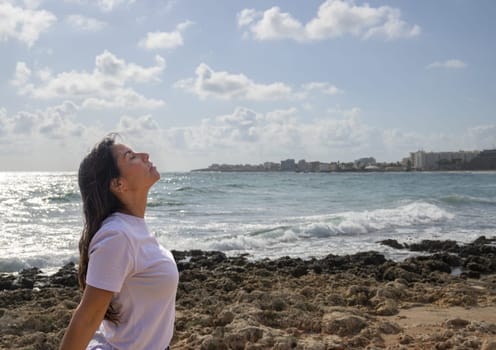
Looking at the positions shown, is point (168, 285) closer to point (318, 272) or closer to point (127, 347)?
point (127, 347)

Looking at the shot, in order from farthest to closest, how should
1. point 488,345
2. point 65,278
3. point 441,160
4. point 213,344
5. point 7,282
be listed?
point 441,160
point 65,278
point 7,282
point 213,344
point 488,345

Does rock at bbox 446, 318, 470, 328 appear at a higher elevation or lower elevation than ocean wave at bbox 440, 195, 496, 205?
higher

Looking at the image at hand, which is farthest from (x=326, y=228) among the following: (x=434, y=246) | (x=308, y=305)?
(x=308, y=305)

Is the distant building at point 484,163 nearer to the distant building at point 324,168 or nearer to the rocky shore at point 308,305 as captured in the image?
the distant building at point 324,168

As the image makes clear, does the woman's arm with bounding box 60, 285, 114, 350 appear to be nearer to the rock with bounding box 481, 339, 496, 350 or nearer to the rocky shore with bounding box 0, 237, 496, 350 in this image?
the rocky shore with bounding box 0, 237, 496, 350

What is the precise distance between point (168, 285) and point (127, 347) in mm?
294

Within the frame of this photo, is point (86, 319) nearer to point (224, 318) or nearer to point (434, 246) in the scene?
point (224, 318)

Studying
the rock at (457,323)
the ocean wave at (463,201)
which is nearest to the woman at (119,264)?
the rock at (457,323)

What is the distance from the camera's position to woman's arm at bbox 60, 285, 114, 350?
1734mm

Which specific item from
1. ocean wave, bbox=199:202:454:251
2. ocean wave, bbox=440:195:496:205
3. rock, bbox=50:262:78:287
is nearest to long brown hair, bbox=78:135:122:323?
rock, bbox=50:262:78:287

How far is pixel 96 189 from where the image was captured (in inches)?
80.0

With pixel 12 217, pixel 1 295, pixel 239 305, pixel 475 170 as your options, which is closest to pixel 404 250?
→ pixel 239 305

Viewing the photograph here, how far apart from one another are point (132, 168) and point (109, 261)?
0.47 meters

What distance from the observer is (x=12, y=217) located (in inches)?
916
